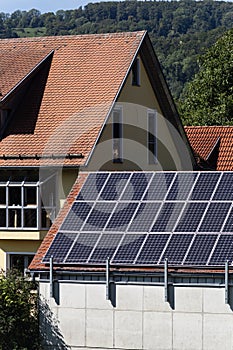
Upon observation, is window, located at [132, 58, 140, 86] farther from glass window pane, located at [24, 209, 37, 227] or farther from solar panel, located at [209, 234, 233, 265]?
solar panel, located at [209, 234, 233, 265]

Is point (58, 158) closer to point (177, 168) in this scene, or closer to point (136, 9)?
point (177, 168)

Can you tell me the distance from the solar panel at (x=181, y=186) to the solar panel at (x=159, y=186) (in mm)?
185

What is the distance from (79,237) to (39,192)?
9187mm

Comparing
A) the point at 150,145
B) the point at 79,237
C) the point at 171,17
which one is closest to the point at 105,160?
the point at 150,145

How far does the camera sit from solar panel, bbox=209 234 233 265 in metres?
25.4

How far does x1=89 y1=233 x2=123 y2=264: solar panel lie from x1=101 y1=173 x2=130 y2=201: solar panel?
1.63 meters

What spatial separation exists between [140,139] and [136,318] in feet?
56.4

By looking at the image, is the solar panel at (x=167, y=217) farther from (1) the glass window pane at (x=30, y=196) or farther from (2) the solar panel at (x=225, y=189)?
(1) the glass window pane at (x=30, y=196)

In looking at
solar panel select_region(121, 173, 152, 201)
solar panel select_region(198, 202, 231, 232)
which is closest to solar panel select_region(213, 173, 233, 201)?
solar panel select_region(198, 202, 231, 232)

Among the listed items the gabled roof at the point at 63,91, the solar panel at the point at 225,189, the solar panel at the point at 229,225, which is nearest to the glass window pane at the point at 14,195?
the gabled roof at the point at 63,91

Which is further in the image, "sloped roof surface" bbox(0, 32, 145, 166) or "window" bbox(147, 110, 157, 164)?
"window" bbox(147, 110, 157, 164)

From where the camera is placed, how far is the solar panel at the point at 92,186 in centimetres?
2927

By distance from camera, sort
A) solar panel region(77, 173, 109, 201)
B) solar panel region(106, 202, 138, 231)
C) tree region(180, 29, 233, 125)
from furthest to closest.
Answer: tree region(180, 29, 233, 125)
solar panel region(77, 173, 109, 201)
solar panel region(106, 202, 138, 231)

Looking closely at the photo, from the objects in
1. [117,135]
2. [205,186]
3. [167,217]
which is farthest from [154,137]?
[167,217]
